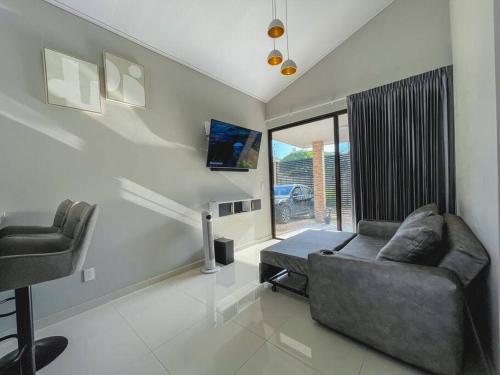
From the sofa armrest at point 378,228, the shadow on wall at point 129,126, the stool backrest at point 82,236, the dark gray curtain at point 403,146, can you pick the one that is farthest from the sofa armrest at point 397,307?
the shadow on wall at point 129,126

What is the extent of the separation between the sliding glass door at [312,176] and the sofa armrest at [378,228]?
65cm

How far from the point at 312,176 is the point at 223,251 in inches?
81.4

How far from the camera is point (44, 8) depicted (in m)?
1.91

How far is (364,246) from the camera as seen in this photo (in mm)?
2230

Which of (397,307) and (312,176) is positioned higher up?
(312,176)

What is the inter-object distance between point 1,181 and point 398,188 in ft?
13.6

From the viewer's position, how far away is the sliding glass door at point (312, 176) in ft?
11.2

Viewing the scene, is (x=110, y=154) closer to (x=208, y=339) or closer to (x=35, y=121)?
(x=35, y=121)

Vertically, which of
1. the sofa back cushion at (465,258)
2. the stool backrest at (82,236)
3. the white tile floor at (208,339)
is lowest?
the white tile floor at (208,339)

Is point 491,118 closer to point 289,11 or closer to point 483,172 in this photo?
point 483,172

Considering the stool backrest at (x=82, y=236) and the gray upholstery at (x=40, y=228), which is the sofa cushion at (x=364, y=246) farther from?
the gray upholstery at (x=40, y=228)

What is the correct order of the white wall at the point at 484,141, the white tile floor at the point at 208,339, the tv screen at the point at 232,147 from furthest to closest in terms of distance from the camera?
the tv screen at the point at 232,147
the white tile floor at the point at 208,339
the white wall at the point at 484,141

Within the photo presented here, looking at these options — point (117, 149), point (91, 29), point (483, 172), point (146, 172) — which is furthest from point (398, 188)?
point (91, 29)

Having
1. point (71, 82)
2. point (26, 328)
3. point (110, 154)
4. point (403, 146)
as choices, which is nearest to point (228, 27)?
point (71, 82)
